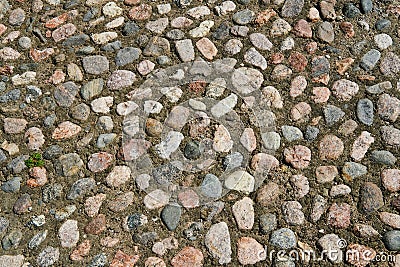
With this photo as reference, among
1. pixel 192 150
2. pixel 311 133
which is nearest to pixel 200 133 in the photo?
pixel 192 150

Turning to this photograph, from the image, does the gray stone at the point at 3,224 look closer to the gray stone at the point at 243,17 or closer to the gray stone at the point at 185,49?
the gray stone at the point at 185,49

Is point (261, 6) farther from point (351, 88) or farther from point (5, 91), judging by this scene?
point (5, 91)

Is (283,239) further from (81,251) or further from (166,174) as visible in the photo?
(81,251)

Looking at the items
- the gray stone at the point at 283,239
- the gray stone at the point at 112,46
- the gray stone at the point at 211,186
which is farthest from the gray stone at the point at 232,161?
the gray stone at the point at 112,46

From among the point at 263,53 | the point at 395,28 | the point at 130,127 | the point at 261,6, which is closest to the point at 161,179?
the point at 130,127

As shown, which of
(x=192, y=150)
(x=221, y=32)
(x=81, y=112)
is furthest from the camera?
(x=221, y=32)

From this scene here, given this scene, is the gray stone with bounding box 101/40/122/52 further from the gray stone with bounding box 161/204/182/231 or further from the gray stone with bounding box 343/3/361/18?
Result: the gray stone with bounding box 343/3/361/18
